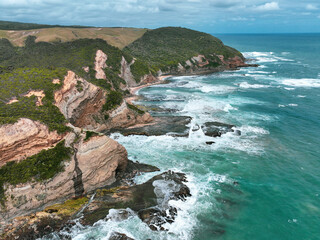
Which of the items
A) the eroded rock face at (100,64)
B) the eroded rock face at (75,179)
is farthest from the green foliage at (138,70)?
the eroded rock face at (75,179)

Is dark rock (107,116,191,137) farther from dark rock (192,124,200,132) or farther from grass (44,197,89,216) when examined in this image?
grass (44,197,89,216)

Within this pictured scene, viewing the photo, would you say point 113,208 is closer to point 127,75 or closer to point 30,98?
point 30,98

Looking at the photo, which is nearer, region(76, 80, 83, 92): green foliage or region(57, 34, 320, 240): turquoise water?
region(57, 34, 320, 240): turquoise water

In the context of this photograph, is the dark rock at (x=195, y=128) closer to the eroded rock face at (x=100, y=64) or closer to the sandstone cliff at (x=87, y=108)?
the sandstone cliff at (x=87, y=108)

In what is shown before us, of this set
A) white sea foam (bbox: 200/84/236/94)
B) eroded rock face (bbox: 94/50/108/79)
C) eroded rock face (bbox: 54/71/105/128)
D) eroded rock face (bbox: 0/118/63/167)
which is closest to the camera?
eroded rock face (bbox: 0/118/63/167)

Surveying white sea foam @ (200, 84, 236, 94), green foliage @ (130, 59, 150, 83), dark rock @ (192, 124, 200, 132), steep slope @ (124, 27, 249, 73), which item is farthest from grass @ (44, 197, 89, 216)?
steep slope @ (124, 27, 249, 73)

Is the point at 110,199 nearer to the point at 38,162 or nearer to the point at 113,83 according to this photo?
the point at 38,162
